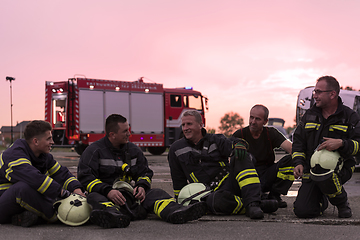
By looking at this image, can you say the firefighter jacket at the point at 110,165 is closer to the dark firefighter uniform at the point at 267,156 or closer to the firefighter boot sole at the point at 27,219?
the firefighter boot sole at the point at 27,219

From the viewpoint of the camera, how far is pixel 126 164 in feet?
13.4

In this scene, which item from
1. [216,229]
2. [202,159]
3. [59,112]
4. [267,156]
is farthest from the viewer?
[59,112]

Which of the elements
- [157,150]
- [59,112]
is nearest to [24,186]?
[59,112]

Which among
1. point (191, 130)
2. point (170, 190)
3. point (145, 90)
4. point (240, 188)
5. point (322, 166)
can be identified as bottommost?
point (170, 190)

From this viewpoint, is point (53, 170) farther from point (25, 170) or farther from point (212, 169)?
point (212, 169)

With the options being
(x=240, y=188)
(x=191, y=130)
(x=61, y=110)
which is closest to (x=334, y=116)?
(x=240, y=188)

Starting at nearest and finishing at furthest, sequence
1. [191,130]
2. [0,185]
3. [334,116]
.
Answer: [0,185] → [334,116] → [191,130]

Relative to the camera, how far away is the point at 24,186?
11.4ft

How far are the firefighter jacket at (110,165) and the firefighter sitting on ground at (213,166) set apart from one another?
0.42 meters

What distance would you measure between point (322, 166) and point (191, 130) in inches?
55.4

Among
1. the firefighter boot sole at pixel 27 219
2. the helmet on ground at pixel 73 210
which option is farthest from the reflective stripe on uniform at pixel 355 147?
the firefighter boot sole at pixel 27 219

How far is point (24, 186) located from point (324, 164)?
2.82m

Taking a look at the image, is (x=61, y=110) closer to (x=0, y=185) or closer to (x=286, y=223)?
(x=0, y=185)

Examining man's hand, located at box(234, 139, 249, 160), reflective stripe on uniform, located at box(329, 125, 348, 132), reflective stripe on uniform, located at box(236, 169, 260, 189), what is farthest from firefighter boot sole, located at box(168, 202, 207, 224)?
reflective stripe on uniform, located at box(329, 125, 348, 132)
